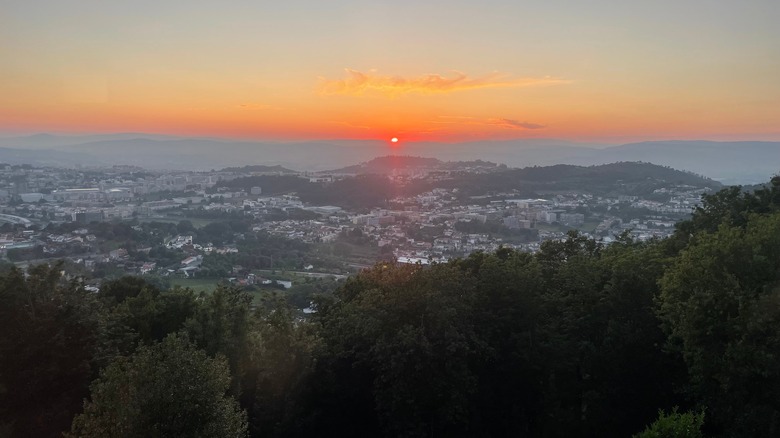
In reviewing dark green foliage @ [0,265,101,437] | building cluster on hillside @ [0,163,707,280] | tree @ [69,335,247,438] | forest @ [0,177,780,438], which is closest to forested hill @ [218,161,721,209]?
building cluster on hillside @ [0,163,707,280]

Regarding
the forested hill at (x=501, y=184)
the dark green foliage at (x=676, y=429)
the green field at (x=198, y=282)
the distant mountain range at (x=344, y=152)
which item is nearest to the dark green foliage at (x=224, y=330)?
the dark green foliage at (x=676, y=429)

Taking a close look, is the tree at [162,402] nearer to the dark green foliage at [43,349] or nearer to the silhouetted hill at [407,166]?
the dark green foliage at [43,349]

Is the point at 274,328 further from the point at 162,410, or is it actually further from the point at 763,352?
the point at 763,352

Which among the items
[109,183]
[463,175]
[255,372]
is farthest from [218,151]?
[255,372]

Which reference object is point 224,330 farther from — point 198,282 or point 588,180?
point 588,180

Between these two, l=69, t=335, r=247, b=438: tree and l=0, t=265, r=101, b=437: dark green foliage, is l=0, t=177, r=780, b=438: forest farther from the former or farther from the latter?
l=69, t=335, r=247, b=438: tree

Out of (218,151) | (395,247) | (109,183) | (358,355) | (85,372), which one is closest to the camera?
(85,372)
